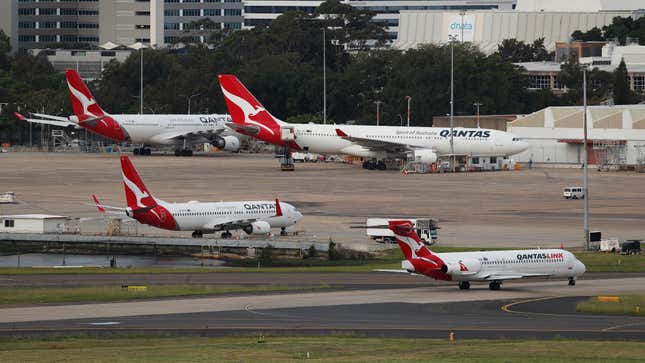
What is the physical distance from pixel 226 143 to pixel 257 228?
77358 millimetres

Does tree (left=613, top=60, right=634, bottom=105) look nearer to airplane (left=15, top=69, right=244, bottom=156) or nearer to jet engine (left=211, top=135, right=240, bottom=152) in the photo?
airplane (left=15, top=69, right=244, bottom=156)

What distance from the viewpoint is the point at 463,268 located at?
63.0 m

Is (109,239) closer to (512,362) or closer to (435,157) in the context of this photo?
(512,362)

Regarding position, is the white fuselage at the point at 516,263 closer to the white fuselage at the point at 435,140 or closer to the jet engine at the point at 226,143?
the white fuselage at the point at 435,140

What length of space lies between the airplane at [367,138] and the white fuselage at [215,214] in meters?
53.1

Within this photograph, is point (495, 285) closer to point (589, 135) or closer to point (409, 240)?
point (409, 240)

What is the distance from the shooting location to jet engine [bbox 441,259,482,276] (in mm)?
62688

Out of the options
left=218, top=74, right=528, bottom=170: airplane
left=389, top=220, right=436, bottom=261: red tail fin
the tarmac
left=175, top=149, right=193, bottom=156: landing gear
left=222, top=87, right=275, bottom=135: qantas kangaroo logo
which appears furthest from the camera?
left=175, top=149, right=193, bottom=156: landing gear

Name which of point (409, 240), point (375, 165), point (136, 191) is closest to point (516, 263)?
point (409, 240)

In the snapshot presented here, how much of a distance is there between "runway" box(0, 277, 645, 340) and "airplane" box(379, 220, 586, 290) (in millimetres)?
782

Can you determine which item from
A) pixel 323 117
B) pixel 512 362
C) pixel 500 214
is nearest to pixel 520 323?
pixel 512 362

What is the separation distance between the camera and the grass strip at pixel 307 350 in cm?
4441

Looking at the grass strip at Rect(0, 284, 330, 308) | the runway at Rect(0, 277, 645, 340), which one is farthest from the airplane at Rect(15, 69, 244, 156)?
the runway at Rect(0, 277, 645, 340)

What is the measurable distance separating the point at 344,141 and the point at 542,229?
54240mm
